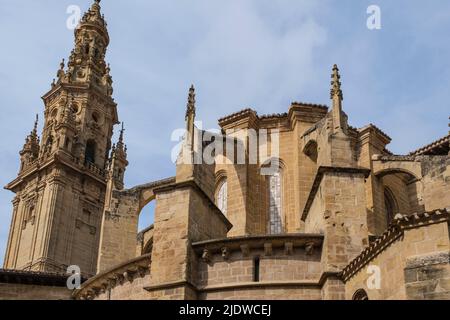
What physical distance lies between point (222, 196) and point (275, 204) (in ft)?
6.52

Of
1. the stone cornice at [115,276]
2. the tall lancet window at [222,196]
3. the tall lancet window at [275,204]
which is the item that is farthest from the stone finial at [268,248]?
the tall lancet window at [222,196]

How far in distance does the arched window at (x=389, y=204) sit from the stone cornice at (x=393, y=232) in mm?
9709

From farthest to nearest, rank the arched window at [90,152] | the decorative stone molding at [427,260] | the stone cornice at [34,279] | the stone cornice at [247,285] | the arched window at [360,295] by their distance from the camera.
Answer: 1. the arched window at [90,152]
2. the stone cornice at [34,279]
3. the stone cornice at [247,285]
4. the arched window at [360,295]
5. the decorative stone molding at [427,260]

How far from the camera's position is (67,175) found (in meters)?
42.0

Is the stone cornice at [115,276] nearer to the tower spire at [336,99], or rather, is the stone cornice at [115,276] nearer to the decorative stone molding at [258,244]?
the decorative stone molding at [258,244]

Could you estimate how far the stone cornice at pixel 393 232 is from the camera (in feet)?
40.1

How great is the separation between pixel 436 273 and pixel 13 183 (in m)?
37.3

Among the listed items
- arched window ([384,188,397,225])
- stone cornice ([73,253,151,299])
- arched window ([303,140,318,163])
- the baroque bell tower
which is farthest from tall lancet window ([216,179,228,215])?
the baroque bell tower

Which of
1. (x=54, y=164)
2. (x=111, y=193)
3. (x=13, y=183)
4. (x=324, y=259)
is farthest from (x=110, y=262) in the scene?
(x=13, y=183)

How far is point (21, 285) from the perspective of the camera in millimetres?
23562

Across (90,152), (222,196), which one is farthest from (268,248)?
(90,152)

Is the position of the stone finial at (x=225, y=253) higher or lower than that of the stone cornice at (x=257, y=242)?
lower

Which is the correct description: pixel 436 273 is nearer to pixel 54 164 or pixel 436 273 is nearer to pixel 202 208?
pixel 202 208

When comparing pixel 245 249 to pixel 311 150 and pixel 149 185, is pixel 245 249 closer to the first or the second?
pixel 311 150
